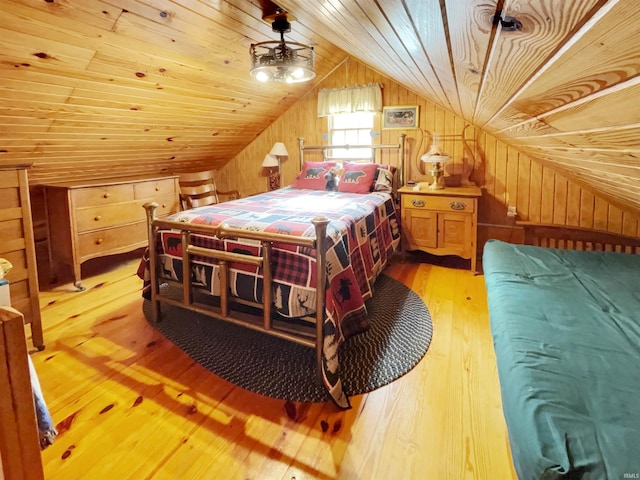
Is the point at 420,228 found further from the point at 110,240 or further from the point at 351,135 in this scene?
the point at 110,240

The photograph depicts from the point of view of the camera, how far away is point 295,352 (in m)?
2.08

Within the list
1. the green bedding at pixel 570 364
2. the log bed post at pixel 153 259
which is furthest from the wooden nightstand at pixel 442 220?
the log bed post at pixel 153 259

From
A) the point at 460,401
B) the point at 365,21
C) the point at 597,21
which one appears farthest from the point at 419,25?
the point at 460,401

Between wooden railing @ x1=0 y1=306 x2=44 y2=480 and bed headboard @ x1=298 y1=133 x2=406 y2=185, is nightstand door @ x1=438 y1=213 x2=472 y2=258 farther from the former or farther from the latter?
wooden railing @ x1=0 y1=306 x2=44 y2=480

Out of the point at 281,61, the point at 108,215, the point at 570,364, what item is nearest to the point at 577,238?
the point at 570,364

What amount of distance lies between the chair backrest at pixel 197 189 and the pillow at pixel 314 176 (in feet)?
3.69

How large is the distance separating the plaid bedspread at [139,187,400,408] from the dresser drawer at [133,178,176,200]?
1.09 metres

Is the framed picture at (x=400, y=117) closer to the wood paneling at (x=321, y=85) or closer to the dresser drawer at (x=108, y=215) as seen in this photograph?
the wood paneling at (x=321, y=85)

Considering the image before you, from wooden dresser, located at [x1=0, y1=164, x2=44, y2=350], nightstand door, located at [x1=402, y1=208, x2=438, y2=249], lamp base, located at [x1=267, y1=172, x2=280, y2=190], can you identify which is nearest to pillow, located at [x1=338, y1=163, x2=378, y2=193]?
nightstand door, located at [x1=402, y1=208, x2=438, y2=249]

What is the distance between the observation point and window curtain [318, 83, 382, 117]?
390 centimetres

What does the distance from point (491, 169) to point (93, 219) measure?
354 cm

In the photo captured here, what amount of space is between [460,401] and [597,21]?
63.1 inches

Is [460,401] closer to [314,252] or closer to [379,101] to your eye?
[314,252]

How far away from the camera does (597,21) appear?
44cm
